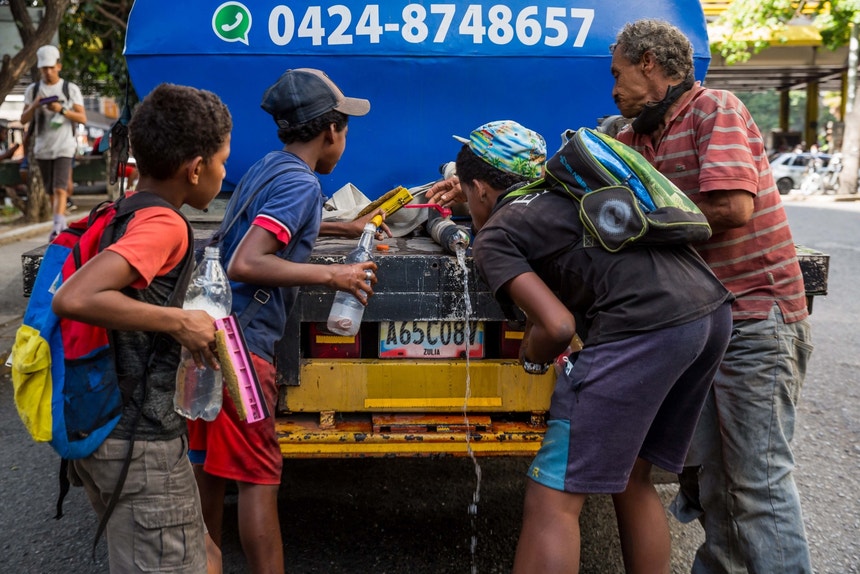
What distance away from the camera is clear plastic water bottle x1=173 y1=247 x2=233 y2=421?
226 centimetres

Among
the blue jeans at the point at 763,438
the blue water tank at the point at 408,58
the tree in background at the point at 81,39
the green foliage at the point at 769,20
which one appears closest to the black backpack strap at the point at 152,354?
the blue jeans at the point at 763,438

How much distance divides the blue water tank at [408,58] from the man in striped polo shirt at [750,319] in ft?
3.65

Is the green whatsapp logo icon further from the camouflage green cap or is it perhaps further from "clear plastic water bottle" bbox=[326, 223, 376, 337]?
the camouflage green cap

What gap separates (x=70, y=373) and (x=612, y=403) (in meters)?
1.32

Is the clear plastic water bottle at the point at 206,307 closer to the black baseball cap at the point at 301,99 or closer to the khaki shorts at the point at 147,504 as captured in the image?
the khaki shorts at the point at 147,504

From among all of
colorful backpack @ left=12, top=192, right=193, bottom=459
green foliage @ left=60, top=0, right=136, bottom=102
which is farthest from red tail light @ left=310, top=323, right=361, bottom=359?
green foliage @ left=60, top=0, right=136, bottom=102

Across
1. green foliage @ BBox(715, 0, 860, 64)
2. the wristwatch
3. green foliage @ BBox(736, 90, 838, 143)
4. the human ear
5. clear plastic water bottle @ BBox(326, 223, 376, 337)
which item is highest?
green foliage @ BBox(736, 90, 838, 143)

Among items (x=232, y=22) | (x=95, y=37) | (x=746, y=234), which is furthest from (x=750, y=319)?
(x=95, y=37)

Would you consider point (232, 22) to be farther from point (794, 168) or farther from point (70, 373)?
point (794, 168)

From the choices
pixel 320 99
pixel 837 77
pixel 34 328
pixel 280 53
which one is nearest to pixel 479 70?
pixel 280 53

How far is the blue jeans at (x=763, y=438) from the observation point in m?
2.69

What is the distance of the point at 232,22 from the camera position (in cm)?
381

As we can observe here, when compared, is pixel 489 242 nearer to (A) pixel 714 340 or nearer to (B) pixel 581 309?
(B) pixel 581 309

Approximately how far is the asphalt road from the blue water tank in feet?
4.99
